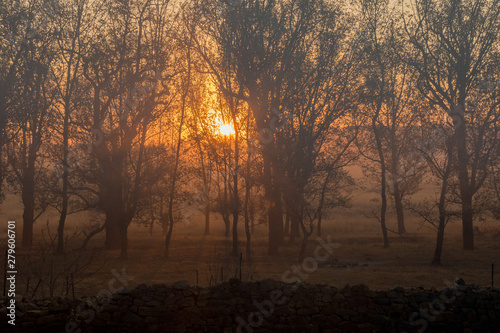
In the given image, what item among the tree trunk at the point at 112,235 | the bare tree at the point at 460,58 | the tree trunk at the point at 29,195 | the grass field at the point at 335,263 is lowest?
the grass field at the point at 335,263

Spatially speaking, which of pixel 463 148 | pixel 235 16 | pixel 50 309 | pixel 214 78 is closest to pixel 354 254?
pixel 463 148

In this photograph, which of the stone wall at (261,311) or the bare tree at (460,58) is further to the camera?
the bare tree at (460,58)

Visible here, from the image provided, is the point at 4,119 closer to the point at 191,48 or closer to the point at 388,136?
the point at 191,48

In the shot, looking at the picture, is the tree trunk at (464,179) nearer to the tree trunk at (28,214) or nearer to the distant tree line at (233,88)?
the distant tree line at (233,88)

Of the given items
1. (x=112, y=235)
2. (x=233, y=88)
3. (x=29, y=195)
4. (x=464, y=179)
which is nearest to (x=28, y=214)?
(x=29, y=195)

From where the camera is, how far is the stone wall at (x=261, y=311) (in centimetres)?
1134

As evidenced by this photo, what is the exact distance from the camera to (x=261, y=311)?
11492mm

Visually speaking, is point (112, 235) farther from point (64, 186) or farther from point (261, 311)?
point (261, 311)

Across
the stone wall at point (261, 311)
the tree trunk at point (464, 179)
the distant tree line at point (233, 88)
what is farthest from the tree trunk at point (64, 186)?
the tree trunk at point (464, 179)

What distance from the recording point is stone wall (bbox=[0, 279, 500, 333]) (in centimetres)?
1134

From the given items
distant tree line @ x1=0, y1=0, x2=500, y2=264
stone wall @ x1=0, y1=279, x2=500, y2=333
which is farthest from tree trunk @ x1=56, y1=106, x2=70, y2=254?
stone wall @ x1=0, y1=279, x2=500, y2=333

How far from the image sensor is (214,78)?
98.2ft

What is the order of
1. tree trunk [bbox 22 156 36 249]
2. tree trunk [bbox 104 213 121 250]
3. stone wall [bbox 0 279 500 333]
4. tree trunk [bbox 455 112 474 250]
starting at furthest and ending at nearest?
tree trunk [bbox 104 213 121 250] < tree trunk [bbox 22 156 36 249] < tree trunk [bbox 455 112 474 250] < stone wall [bbox 0 279 500 333]

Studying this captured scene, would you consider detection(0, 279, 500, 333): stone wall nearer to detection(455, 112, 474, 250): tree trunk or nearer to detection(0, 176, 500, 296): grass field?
detection(0, 176, 500, 296): grass field
